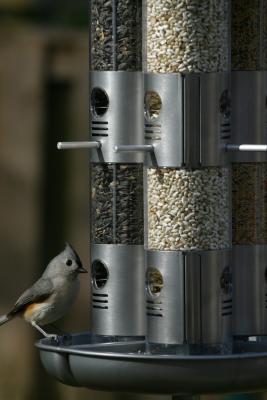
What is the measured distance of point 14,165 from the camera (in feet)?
26.7

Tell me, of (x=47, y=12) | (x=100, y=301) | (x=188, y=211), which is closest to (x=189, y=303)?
(x=188, y=211)

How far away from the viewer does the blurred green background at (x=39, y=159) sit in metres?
8.09

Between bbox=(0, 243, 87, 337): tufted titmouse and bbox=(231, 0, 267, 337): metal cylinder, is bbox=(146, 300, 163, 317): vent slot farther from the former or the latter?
bbox=(0, 243, 87, 337): tufted titmouse

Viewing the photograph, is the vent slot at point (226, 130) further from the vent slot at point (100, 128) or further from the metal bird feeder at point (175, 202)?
the vent slot at point (100, 128)

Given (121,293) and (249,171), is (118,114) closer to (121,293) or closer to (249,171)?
(249,171)

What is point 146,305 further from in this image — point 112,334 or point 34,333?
point 34,333

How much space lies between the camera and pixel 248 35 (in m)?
4.61

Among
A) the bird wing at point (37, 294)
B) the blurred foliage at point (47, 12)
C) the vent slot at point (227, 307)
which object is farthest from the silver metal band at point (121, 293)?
the blurred foliage at point (47, 12)

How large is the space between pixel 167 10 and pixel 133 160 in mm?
528

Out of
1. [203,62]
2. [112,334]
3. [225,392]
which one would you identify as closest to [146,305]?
[112,334]

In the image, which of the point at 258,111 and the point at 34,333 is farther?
the point at 34,333

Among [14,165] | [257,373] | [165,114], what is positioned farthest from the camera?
[14,165]

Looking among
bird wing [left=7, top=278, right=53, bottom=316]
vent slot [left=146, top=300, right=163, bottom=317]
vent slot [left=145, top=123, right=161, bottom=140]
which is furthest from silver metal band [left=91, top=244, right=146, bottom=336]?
bird wing [left=7, top=278, right=53, bottom=316]

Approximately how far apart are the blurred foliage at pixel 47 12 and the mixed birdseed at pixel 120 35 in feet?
11.3
